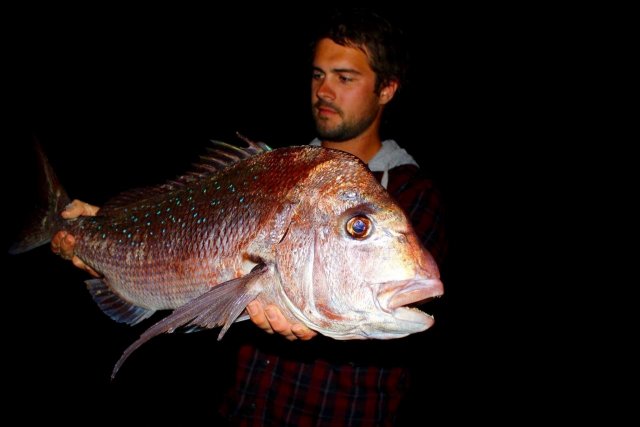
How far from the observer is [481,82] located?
1761 cm

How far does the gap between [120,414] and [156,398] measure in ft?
1.57

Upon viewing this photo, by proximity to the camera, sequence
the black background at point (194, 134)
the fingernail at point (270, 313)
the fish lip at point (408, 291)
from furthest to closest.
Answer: the black background at point (194, 134)
the fingernail at point (270, 313)
the fish lip at point (408, 291)

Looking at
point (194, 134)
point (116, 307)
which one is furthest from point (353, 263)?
point (194, 134)

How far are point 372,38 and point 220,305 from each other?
2.00m

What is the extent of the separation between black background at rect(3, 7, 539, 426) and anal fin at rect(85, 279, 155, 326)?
4.12 m

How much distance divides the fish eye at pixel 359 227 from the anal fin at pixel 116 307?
3.47 ft

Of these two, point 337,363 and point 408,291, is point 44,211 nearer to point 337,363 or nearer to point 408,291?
point 337,363

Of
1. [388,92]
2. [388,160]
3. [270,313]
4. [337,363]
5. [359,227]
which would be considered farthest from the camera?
[388,92]

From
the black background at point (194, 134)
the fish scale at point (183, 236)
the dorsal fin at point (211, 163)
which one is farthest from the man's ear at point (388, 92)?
the black background at point (194, 134)

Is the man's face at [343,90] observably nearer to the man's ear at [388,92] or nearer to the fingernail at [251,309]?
the man's ear at [388,92]

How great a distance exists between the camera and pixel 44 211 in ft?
6.80

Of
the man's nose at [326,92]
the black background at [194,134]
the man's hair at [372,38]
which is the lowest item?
the black background at [194,134]

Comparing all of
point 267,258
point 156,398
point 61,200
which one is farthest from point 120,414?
point 267,258

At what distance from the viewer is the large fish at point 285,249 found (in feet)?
3.56
